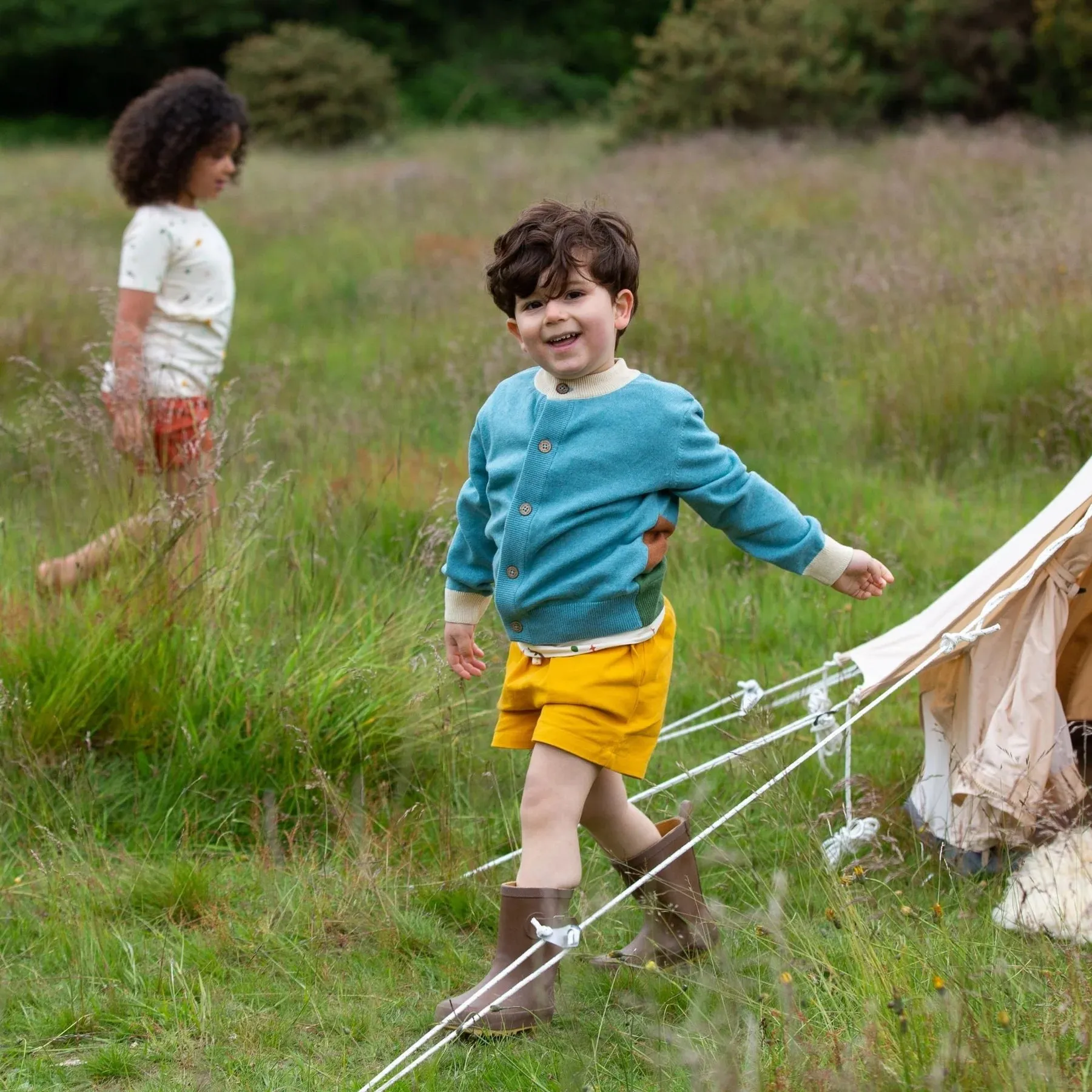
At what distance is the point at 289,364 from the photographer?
26.4 ft

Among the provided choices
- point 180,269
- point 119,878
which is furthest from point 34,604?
point 180,269

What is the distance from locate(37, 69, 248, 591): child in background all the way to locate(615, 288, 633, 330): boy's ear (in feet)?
6.85

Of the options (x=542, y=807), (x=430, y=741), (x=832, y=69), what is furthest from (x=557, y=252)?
(x=832, y=69)

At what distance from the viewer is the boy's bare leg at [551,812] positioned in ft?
8.84

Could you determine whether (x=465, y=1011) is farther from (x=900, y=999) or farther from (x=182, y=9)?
(x=182, y=9)

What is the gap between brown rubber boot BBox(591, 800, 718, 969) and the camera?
2939 mm

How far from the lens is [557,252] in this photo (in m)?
2.64

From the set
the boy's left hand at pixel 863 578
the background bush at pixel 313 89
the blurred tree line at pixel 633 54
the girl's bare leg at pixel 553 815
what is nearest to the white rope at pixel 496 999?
the girl's bare leg at pixel 553 815

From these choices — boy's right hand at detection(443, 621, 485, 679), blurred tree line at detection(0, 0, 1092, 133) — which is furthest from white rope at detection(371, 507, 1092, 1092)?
blurred tree line at detection(0, 0, 1092, 133)

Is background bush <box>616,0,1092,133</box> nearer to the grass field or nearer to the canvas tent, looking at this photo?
the grass field

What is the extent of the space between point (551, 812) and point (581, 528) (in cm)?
54

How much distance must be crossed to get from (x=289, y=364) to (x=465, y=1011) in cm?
585

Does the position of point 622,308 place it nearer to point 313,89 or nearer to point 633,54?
point 313,89

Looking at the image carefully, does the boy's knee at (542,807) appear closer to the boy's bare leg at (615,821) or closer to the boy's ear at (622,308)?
the boy's bare leg at (615,821)
